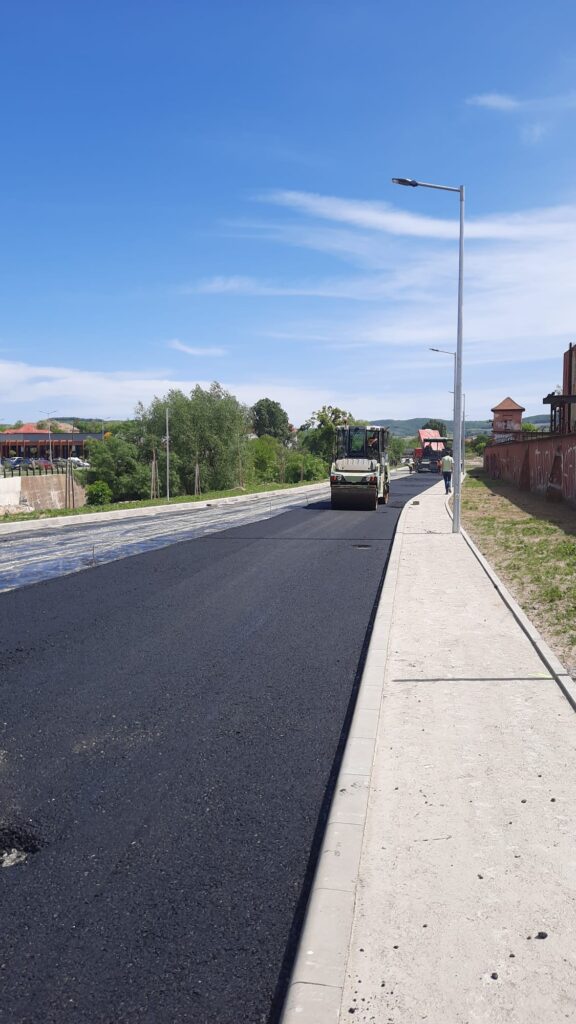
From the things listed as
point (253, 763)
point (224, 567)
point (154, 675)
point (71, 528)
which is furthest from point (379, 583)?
point (71, 528)

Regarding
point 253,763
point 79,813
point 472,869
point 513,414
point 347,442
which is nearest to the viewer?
point 472,869

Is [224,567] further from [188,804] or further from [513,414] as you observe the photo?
[513,414]

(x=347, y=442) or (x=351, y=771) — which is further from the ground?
(x=347, y=442)

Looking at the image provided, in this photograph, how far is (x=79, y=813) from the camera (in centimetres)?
Answer: 411

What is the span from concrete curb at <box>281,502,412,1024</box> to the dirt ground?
2.57 meters

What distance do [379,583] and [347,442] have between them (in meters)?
15.6

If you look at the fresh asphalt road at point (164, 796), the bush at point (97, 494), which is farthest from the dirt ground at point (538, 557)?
the bush at point (97, 494)

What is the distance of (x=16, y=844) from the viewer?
379 cm

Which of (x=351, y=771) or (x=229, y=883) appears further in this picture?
(x=351, y=771)

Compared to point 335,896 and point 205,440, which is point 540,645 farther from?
point 205,440

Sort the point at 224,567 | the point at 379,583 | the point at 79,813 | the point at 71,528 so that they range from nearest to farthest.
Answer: the point at 79,813 → the point at 379,583 → the point at 224,567 → the point at 71,528

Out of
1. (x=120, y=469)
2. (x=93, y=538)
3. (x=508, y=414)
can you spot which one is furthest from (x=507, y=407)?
(x=93, y=538)

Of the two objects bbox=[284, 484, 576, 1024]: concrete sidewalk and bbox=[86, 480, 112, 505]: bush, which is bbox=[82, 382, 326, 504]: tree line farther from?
bbox=[284, 484, 576, 1024]: concrete sidewalk

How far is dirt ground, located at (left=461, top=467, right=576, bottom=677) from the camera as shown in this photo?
8125mm
